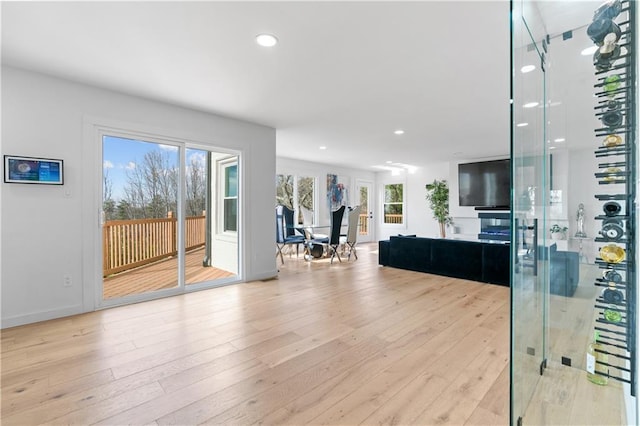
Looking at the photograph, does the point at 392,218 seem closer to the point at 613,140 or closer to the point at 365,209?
the point at 365,209

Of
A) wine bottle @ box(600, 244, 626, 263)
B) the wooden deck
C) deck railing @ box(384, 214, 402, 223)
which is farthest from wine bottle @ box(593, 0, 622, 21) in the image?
deck railing @ box(384, 214, 402, 223)

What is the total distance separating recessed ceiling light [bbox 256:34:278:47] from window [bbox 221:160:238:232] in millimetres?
2476

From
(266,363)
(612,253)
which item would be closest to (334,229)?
(266,363)

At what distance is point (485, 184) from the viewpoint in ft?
24.6

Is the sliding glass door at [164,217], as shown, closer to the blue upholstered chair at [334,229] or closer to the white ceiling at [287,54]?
the white ceiling at [287,54]

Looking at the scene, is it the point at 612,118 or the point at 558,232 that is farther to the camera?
the point at 558,232

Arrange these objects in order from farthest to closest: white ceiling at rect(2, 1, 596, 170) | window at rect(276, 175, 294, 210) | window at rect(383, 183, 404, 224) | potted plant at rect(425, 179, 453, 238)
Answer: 1. window at rect(383, 183, 404, 224)
2. potted plant at rect(425, 179, 453, 238)
3. window at rect(276, 175, 294, 210)
4. white ceiling at rect(2, 1, 596, 170)

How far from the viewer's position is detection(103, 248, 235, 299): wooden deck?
141 inches

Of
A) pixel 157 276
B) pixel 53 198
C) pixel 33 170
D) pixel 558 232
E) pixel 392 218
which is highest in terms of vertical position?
pixel 33 170

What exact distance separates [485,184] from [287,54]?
6.59 metres

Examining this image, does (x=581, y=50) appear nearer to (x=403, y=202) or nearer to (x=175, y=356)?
(x=175, y=356)

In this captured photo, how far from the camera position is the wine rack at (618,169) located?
1.15 metres

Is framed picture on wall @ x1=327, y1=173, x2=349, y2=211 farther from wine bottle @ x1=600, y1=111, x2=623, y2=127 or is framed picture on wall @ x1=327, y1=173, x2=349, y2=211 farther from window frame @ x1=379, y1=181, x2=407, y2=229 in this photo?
wine bottle @ x1=600, y1=111, x2=623, y2=127

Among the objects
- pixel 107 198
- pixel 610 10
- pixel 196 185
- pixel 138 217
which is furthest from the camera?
pixel 196 185
